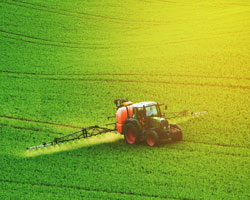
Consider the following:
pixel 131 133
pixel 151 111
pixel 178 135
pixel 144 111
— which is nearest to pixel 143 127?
pixel 131 133

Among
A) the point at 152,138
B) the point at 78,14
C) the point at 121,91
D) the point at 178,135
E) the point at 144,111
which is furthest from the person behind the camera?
the point at 78,14

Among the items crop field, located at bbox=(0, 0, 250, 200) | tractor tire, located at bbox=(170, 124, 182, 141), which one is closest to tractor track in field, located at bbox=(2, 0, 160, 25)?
crop field, located at bbox=(0, 0, 250, 200)

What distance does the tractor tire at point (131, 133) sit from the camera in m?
16.5

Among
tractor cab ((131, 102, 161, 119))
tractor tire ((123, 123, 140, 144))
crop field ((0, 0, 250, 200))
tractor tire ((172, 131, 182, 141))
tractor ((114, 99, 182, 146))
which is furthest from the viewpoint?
tractor tire ((172, 131, 182, 141))

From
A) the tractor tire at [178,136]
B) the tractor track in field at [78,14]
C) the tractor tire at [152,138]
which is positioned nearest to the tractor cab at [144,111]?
the tractor tire at [152,138]

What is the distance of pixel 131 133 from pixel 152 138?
3.73 ft

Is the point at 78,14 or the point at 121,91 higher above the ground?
the point at 78,14

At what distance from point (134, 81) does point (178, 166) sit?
42.8 ft

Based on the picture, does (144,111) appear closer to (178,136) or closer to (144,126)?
(144,126)

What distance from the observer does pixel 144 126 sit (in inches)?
667

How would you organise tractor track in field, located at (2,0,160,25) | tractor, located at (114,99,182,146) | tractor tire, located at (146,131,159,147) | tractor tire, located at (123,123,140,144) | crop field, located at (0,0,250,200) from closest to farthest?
crop field, located at (0,0,250,200)
tractor tire, located at (146,131,159,147)
tractor, located at (114,99,182,146)
tractor tire, located at (123,123,140,144)
tractor track in field, located at (2,0,160,25)

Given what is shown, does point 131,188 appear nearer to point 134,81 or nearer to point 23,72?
point 134,81

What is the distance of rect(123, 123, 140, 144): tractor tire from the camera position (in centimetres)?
1653

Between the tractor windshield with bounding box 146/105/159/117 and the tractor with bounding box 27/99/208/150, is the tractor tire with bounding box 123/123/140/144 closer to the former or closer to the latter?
the tractor with bounding box 27/99/208/150
